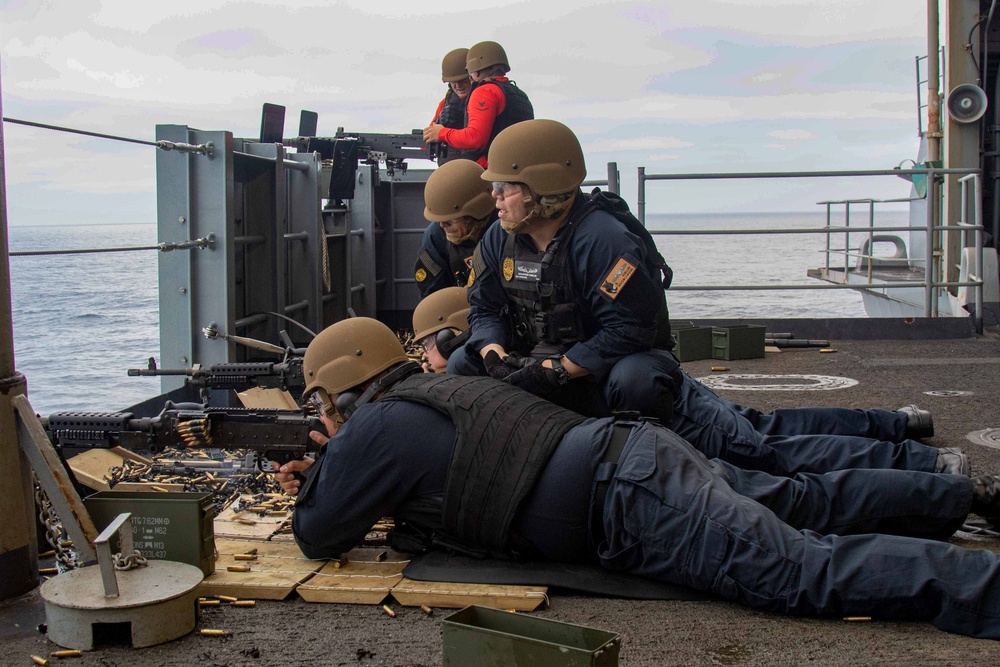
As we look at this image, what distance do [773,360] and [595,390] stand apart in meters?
3.88

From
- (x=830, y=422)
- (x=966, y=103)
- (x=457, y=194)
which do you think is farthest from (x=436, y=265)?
(x=966, y=103)

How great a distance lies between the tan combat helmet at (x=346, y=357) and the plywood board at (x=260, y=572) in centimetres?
53

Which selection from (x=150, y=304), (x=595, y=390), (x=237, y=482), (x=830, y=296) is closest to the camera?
(x=595, y=390)

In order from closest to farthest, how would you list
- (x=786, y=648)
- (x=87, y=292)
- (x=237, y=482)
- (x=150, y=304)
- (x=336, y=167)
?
(x=786, y=648) → (x=237, y=482) → (x=336, y=167) → (x=150, y=304) → (x=87, y=292)

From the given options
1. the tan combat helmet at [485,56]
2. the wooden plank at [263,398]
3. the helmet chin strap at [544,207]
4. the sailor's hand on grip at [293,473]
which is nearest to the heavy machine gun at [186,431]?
the sailor's hand on grip at [293,473]

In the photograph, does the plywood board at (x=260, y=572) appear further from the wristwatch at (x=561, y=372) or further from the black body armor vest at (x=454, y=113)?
the black body armor vest at (x=454, y=113)

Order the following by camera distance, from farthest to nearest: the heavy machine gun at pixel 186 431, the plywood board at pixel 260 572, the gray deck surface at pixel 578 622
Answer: the heavy machine gun at pixel 186 431 < the plywood board at pixel 260 572 < the gray deck surface at pixel 578 622

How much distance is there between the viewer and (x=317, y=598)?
10.2 feet

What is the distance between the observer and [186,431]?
3.71 metres

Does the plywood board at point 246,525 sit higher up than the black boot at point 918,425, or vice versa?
the black boot at point 918,425

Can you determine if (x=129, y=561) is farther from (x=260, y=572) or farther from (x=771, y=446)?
(x=771, y=446)

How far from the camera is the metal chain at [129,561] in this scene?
2.99m

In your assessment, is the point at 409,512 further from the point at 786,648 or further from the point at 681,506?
the point at 786,648

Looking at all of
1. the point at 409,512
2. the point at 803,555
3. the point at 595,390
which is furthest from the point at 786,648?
the point at 595,390
